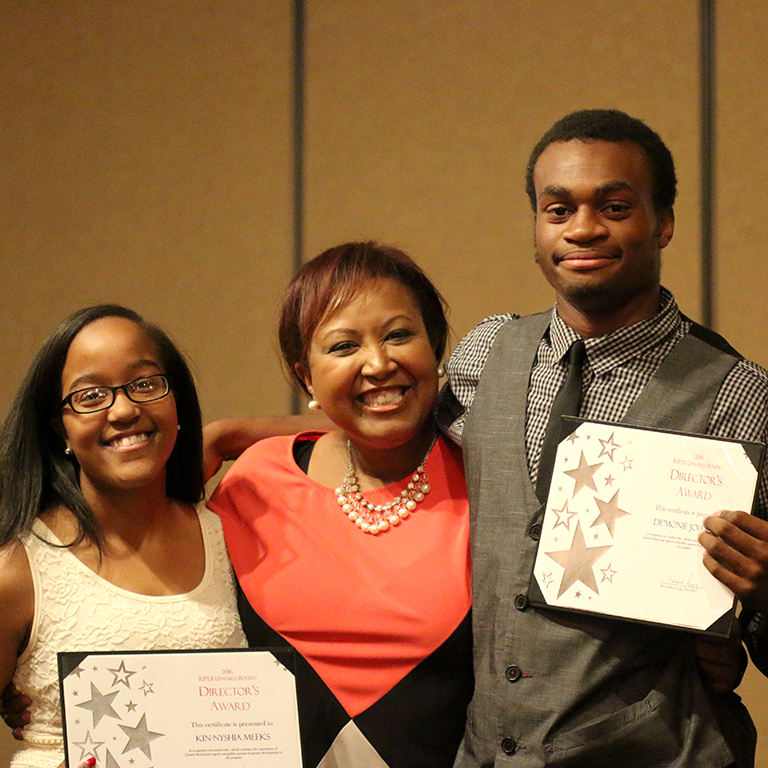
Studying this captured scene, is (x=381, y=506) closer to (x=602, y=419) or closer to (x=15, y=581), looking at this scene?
(x=602, y=419)

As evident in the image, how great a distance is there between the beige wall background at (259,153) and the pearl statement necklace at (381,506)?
1.47 meters

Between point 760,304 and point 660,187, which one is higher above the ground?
point 660,187

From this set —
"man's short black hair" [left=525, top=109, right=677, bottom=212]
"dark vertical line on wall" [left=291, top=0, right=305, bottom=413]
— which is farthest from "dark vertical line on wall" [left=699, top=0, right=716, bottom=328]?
"man's short black hair" [left=525, top=109, right=677, bottom=212]

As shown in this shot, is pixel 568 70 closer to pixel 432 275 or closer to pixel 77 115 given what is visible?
pixel 432 275

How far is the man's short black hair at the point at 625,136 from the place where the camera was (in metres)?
1.56

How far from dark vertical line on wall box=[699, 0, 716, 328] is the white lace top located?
6.98ft

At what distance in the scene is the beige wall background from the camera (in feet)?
10.5

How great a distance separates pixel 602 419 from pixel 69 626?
980 millimetres

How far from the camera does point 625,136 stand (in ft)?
5.10

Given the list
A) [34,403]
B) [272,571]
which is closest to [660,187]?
[272,571]

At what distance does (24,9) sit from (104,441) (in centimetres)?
239

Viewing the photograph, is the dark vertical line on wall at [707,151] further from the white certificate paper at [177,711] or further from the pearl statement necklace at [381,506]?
the white certificate paper at [177,711]

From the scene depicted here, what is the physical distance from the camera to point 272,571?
6.05 ft

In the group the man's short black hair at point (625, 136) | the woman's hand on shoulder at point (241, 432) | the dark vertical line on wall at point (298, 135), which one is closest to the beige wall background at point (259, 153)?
the dark vertical line on wall at point (298, 135)
